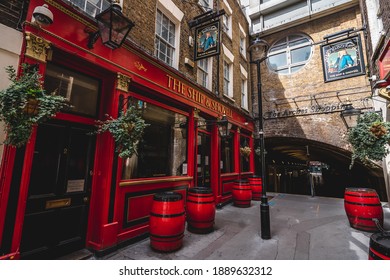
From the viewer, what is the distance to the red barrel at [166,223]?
11.6ft

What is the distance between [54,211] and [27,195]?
Answer: 55 cm

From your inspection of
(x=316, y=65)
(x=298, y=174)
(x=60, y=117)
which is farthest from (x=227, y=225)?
(x=298, y=174)

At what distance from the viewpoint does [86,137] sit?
3.94 metres

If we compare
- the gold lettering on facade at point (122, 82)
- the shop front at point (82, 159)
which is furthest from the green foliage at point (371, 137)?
the gold lettering on facade at point (122, 82)

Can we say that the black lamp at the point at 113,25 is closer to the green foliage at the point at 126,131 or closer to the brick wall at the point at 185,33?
the green foliage at the point at 126,131

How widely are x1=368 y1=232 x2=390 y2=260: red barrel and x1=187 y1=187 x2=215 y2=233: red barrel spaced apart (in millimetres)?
2959

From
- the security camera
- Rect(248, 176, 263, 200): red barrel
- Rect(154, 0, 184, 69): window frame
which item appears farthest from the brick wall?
Rect(248, 176, 263, 200): red barrel

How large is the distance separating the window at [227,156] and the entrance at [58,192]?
18.5 ft

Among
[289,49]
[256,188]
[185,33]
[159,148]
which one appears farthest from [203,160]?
[289,49]

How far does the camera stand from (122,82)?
164 inches

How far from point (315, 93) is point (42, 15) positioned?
11.6 m

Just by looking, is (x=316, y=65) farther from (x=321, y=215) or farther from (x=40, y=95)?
(x=40, y=95)

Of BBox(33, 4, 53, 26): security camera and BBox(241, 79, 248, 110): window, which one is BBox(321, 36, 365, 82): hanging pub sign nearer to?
BBox(241, 79, 248, 110): window

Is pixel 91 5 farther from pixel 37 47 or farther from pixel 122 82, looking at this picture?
pixel 37 47
